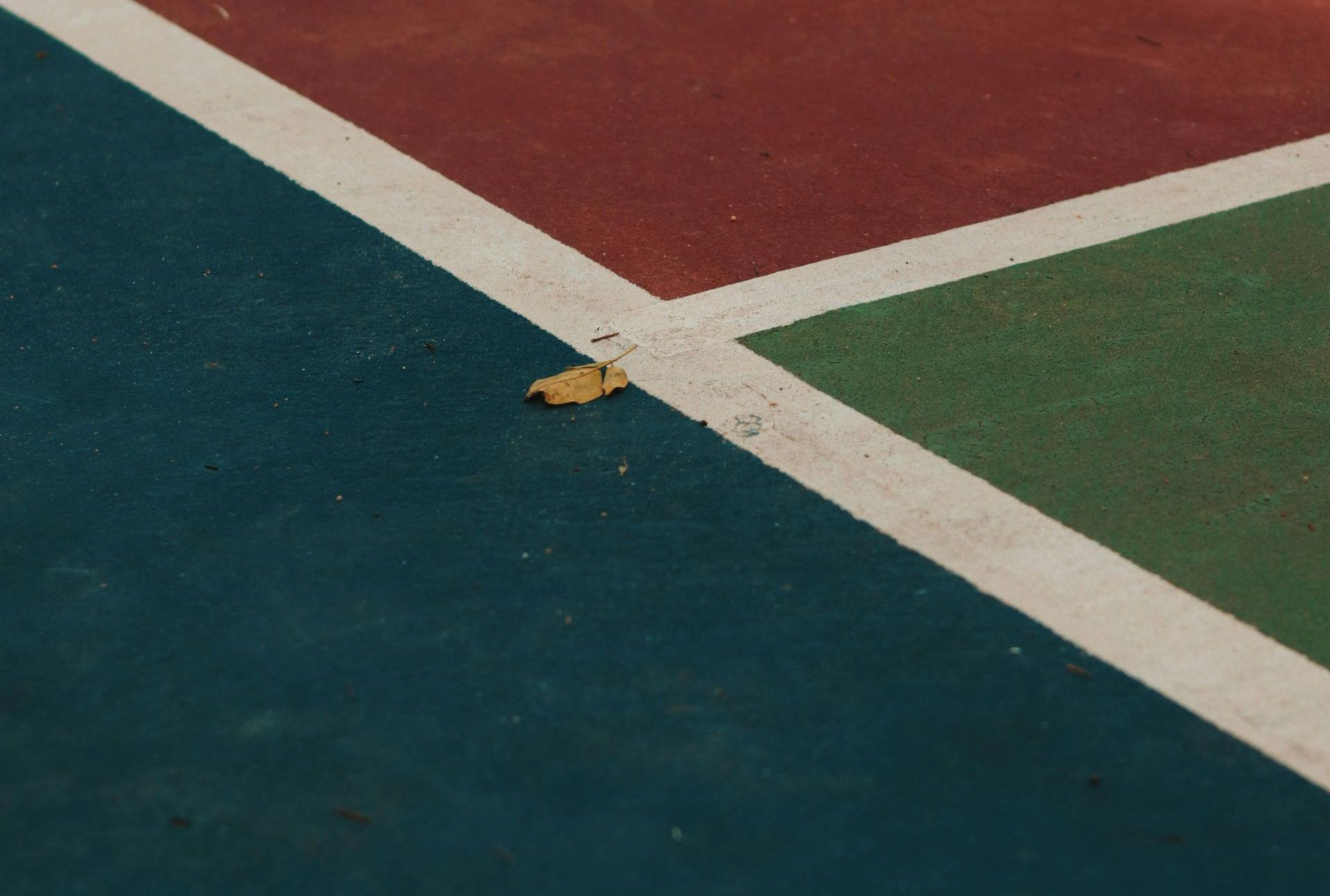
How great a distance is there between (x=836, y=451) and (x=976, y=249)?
1.81 meters

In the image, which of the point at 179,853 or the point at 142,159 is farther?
the point at 142,159

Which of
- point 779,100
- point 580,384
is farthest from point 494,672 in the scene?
point 779,100

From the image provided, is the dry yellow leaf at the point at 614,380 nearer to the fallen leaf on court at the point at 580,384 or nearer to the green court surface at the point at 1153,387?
the fallen leaf on court at the point at 580,384

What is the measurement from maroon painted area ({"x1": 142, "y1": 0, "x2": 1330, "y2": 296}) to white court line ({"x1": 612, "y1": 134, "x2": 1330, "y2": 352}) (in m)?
0.12

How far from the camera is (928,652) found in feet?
13.9

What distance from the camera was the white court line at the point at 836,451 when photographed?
4137 mm

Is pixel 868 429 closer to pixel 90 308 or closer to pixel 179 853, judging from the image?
pixel 179 853

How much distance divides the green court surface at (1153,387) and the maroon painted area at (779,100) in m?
0.70

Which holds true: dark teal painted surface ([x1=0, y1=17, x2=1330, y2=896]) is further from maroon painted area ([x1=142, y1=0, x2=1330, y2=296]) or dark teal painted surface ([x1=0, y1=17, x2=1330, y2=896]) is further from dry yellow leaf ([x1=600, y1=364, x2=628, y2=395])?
maroon painted area ([x1=142, y1=0, x2=1330, y2=296])

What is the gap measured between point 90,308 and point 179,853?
3.26 m

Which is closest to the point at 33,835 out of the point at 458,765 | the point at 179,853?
the point at 179,853

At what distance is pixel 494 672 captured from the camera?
13.8ft

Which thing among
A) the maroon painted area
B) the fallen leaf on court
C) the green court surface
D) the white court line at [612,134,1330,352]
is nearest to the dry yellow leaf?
the fallen leaf on court

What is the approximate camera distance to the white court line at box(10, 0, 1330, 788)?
4.14m
